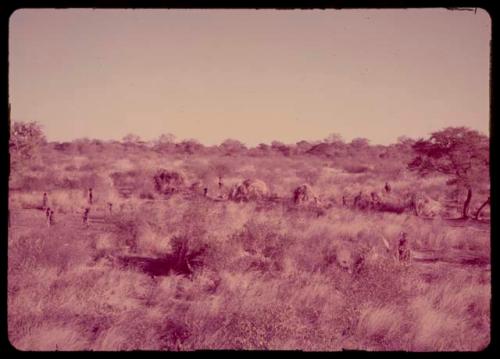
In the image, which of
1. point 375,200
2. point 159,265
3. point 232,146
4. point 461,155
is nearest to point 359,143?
point 232,146

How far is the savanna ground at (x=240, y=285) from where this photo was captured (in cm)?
478

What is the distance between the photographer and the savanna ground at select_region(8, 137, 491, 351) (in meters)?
4.78

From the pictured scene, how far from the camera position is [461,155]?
13.3m

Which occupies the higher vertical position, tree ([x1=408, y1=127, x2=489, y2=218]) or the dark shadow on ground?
tree ([x1=408, y1=127, x2=489, y2=218])

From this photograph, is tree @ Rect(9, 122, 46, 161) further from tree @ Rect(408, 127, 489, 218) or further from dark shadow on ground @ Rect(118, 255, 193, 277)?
tree @ Rect(408, 127, 489, 218)

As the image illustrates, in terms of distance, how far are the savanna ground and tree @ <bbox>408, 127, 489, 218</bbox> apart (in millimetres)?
3063

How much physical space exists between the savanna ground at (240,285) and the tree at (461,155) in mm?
3063

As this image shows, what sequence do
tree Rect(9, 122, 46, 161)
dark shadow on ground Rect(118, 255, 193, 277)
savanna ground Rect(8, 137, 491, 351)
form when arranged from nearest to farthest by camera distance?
savanna ground Rect(8, 137, 491, 351) < dark shadow on ground Rect(118, 255, 193, 277) < tree Rect(9, 122, 46, 161)

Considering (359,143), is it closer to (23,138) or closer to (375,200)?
(375,200)

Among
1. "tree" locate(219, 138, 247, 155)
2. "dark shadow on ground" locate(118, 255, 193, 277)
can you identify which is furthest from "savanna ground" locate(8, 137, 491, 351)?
"tree" locate(219, 138, 247, 155)

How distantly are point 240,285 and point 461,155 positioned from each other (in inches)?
413

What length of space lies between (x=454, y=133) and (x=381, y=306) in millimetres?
10191

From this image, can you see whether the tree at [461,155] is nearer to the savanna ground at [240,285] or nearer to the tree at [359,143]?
the savanna ground at [240,285]
